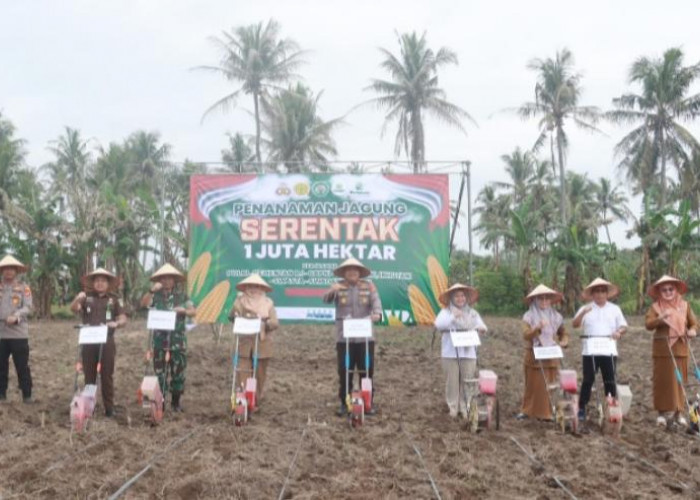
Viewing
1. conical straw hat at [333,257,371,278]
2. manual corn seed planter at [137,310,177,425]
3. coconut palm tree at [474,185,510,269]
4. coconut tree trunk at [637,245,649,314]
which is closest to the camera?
manual corn seed planter at [137,310,177,425]

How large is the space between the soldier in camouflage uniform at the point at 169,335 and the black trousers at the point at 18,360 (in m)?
1.25

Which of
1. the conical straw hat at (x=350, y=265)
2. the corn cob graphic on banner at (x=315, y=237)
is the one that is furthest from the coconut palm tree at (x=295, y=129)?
the conical straw hat at (x=350, y=265)

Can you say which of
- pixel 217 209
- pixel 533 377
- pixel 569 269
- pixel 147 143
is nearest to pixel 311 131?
pixel 569 269

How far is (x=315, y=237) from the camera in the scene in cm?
1029

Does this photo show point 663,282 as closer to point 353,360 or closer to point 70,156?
point 353,360

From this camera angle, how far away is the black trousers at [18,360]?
676 centimetres

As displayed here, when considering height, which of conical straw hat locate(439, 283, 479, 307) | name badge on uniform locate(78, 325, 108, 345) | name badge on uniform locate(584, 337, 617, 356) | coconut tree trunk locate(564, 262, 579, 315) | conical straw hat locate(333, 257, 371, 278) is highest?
coconut tree trunk locate(564, 262, 579, 315)

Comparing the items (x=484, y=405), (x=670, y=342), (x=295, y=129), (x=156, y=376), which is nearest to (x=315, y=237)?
(x=156, y=376)

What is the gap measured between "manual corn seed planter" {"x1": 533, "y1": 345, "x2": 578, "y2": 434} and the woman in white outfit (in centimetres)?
57

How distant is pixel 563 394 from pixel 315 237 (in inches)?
198

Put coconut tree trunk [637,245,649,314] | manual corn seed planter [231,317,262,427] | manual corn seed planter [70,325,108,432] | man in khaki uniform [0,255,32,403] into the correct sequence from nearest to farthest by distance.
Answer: manual corn seed planter [70,325,108,432], manual corn seed planter [231,317,262,427], man in khaki uniform [0,255,32,403], coconut tree trunk [637,245,649,314]

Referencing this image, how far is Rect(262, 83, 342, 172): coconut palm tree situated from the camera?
28984 mm

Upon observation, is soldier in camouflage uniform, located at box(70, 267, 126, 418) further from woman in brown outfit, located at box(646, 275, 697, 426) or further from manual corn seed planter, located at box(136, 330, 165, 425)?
woman in brown outfit, located at box(646, 275, 697, 426)

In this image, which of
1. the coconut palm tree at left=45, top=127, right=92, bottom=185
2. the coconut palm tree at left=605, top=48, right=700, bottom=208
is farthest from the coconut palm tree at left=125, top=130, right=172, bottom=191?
the coconut palm tree at left=605, top=48, right=700, bottom=208
